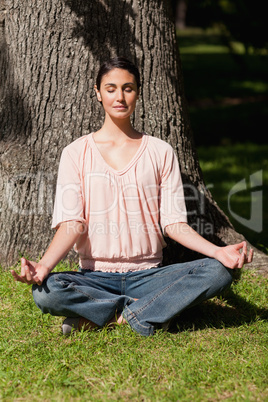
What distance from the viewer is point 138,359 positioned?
10.2 feet

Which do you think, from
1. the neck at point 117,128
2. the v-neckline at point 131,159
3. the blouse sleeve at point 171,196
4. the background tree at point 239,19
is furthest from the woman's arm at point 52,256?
the background tree at point 239,19

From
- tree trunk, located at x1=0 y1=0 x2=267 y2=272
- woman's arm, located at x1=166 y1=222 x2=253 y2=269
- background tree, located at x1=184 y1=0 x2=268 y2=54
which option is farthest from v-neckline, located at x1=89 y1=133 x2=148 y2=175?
background tree, located at x1=184 y1=0 x2=268 y2=54

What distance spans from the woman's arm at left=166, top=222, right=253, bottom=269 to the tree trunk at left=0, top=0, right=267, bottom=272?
0.73m

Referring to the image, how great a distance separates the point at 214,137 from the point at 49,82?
6.80 meters

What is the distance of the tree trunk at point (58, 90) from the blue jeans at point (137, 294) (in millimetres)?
805

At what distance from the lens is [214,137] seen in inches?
417

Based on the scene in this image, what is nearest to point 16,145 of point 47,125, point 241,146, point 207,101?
point 47,125

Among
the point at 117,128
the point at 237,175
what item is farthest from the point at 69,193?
the point at 237,175

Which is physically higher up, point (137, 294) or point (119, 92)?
point (119, 92)

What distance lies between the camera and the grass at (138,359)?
2805 mm

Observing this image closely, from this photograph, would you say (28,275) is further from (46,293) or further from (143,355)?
(143,355)

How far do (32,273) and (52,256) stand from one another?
0.20 metres

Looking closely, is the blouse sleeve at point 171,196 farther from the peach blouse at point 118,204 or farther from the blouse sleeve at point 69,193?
the blouse sleeve at point 69,193

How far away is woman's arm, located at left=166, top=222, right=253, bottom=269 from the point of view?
3210mm
